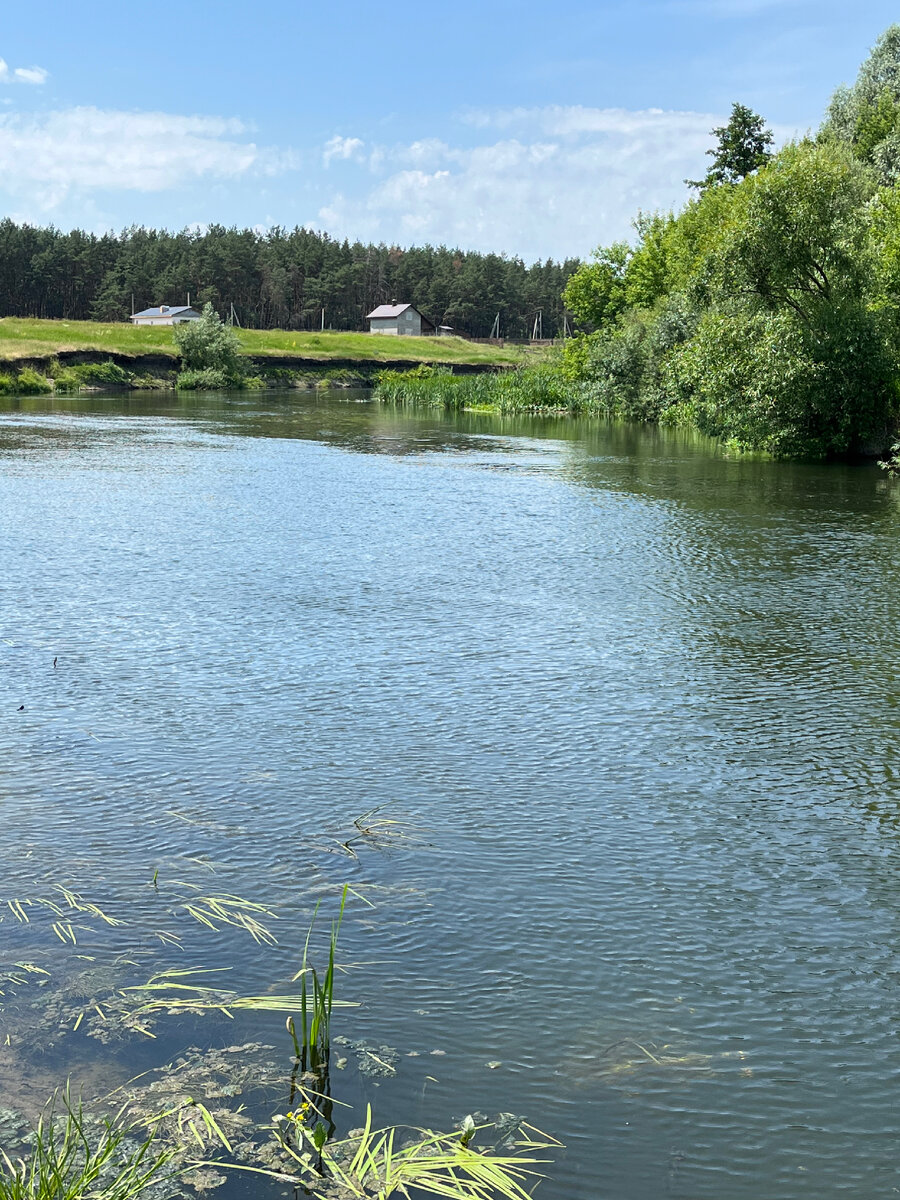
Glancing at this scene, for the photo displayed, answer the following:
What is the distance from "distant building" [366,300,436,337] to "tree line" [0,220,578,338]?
898 cm

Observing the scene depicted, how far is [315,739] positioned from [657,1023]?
503 cm

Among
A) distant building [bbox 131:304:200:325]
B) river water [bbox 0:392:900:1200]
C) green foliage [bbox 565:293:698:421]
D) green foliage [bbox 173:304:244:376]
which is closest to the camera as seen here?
river water [bbox 0:392:900:1200]

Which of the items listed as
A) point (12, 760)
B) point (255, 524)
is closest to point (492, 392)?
point (255, 524)

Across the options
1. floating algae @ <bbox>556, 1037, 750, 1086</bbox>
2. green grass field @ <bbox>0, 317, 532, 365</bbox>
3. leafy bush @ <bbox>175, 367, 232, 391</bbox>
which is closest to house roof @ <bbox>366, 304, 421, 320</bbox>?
green grass field @ <bbox>0, 317, 532, 365</bbox>

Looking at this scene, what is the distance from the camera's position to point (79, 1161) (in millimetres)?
4586

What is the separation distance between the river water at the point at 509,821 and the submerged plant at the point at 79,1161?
29cm

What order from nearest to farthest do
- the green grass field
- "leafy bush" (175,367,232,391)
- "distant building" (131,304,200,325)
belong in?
"leafy bush" (175,367,232,391), the green grass field, "distant building" (131,304,200,325)

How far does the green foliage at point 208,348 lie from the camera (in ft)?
343

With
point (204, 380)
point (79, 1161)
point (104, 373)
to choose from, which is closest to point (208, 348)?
point (204, 380)

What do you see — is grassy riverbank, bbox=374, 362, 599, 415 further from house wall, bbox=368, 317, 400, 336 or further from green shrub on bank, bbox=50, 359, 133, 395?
house wall, bbox=368, 317, 400, 336

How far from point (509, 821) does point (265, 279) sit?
564ft

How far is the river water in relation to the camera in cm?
531

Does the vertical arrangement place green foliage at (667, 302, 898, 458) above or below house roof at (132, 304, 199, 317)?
below

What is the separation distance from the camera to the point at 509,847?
317 inches
